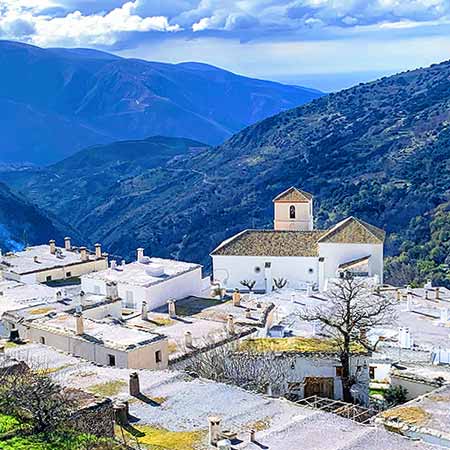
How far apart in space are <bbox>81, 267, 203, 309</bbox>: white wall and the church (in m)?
6.96

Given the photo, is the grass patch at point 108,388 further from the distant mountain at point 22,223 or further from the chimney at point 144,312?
the distant mountain at point 22,223

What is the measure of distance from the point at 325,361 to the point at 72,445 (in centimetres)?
1190

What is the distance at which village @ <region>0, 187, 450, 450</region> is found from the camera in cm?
1647

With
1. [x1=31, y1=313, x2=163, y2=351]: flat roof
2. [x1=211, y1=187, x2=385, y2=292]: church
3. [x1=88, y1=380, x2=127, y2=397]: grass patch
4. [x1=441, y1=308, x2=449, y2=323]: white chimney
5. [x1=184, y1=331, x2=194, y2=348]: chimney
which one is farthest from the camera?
[x1=211, y1=187, x2=385, y2=292]: church

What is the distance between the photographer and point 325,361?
78.2 feet

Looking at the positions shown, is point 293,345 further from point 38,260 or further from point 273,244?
point 38,260

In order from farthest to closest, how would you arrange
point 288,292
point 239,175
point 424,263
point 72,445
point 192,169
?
point 192,169 → point 239,175 → point 424,263 → point 288,292 → point 72,445

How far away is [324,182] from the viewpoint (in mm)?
108188

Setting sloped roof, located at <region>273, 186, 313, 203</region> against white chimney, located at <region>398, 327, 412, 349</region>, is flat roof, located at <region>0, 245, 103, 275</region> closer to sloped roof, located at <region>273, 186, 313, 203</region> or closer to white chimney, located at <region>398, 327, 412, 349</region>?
sloped roof, located at <region>273, 186, 313, 203</region>

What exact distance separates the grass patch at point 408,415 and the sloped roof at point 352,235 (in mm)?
28847

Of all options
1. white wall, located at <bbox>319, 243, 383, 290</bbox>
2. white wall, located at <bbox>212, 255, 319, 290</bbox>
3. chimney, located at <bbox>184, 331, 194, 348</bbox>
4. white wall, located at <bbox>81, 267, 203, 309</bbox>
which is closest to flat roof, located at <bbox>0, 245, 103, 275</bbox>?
white wall, located at <bbox>81, 267, 203, 309</bbox>

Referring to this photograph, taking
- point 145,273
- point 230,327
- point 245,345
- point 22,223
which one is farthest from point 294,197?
point 22,223

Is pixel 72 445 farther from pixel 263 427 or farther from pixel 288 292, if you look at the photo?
pixel 288 292

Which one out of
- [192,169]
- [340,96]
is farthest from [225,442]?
[340,96]
